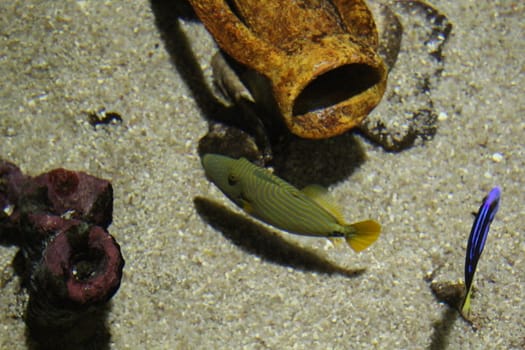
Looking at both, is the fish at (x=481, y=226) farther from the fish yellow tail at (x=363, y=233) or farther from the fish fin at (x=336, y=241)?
the fish fin at (x=336, y=241)

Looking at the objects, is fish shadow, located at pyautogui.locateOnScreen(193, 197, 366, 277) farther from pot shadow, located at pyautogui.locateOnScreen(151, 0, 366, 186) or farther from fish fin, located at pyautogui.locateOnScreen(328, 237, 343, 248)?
pot shadow, located at pyautogui.locateOnScreen(151, 0, 366, 186)

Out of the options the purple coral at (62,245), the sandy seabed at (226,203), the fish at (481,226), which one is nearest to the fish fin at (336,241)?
the sandy seabed at (226,203)

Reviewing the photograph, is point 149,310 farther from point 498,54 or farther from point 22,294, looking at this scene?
point 498,54

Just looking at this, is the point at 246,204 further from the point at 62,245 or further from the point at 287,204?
the point at 62,245

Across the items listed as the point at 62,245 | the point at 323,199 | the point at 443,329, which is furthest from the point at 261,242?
the point at 62,245

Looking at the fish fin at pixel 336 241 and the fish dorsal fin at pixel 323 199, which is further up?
the fish dorsal fin at pixel 323 199
